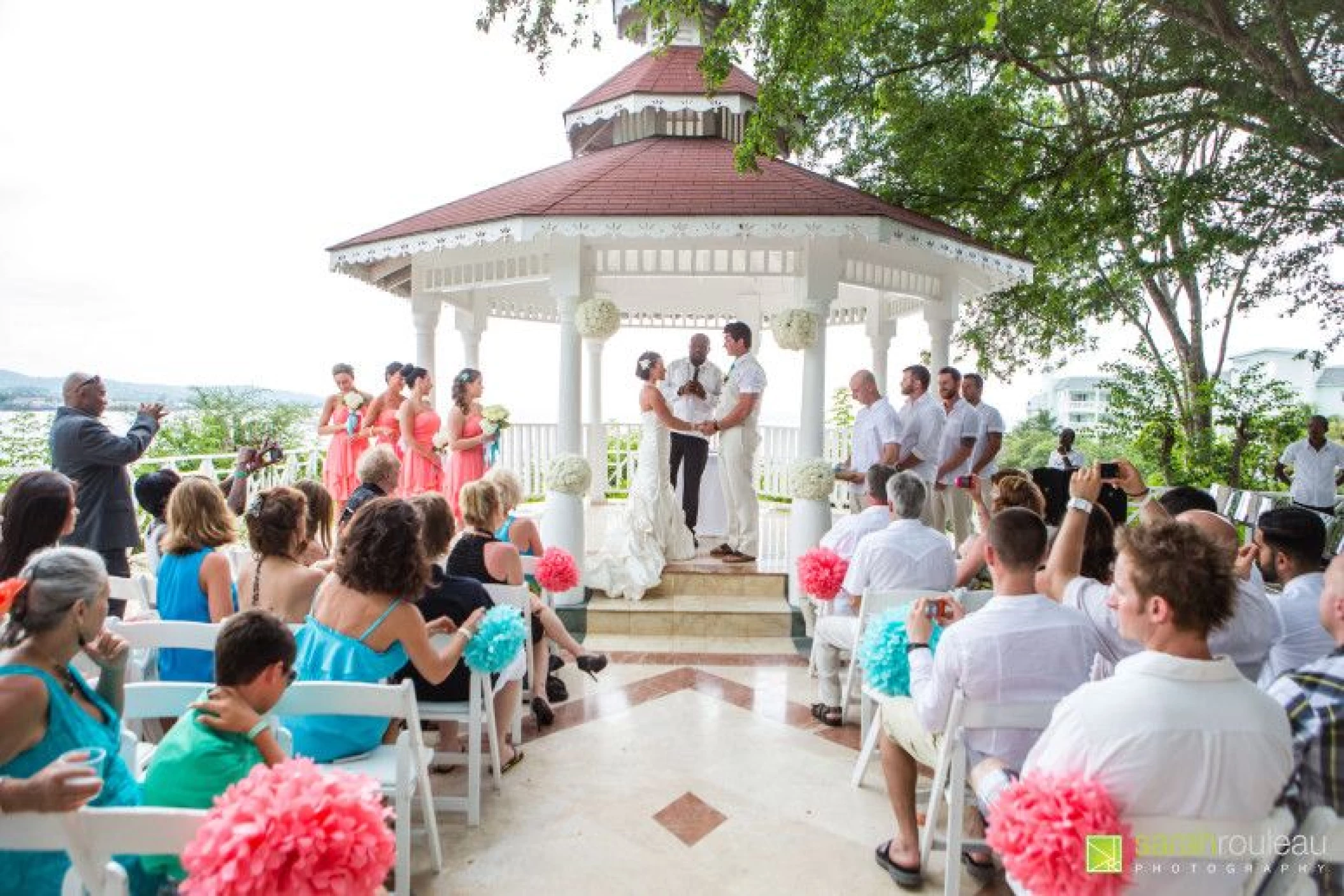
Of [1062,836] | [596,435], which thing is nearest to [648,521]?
[596,435]

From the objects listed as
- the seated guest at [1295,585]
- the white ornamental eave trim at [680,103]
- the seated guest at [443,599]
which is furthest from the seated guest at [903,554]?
the white ornamental eave trim at [680,103]

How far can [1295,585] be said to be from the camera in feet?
9.31

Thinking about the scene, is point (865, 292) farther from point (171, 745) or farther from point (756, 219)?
point (171, 745)

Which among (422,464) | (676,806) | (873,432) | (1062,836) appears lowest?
(676,806)

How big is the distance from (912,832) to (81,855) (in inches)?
106

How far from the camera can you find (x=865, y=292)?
32.9 ft

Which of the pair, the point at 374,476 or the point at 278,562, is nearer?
the point at 278,562

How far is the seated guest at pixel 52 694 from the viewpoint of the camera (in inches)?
68.9

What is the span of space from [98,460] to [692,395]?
180 inches

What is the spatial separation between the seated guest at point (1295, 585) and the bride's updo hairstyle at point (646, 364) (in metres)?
4.80

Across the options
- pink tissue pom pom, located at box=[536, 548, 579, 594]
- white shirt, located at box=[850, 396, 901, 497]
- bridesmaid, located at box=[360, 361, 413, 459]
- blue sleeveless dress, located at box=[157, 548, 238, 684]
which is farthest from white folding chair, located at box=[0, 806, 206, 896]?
→ bridesmaid, located at box=[360, 361, 413, 459]

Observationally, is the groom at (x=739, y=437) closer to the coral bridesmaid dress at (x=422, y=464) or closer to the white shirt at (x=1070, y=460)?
the coral bridesmaid dress at (x=422, y=464)

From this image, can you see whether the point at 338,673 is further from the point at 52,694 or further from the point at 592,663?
the point at 592,663

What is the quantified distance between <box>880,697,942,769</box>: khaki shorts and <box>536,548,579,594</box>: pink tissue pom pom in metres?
2.38
